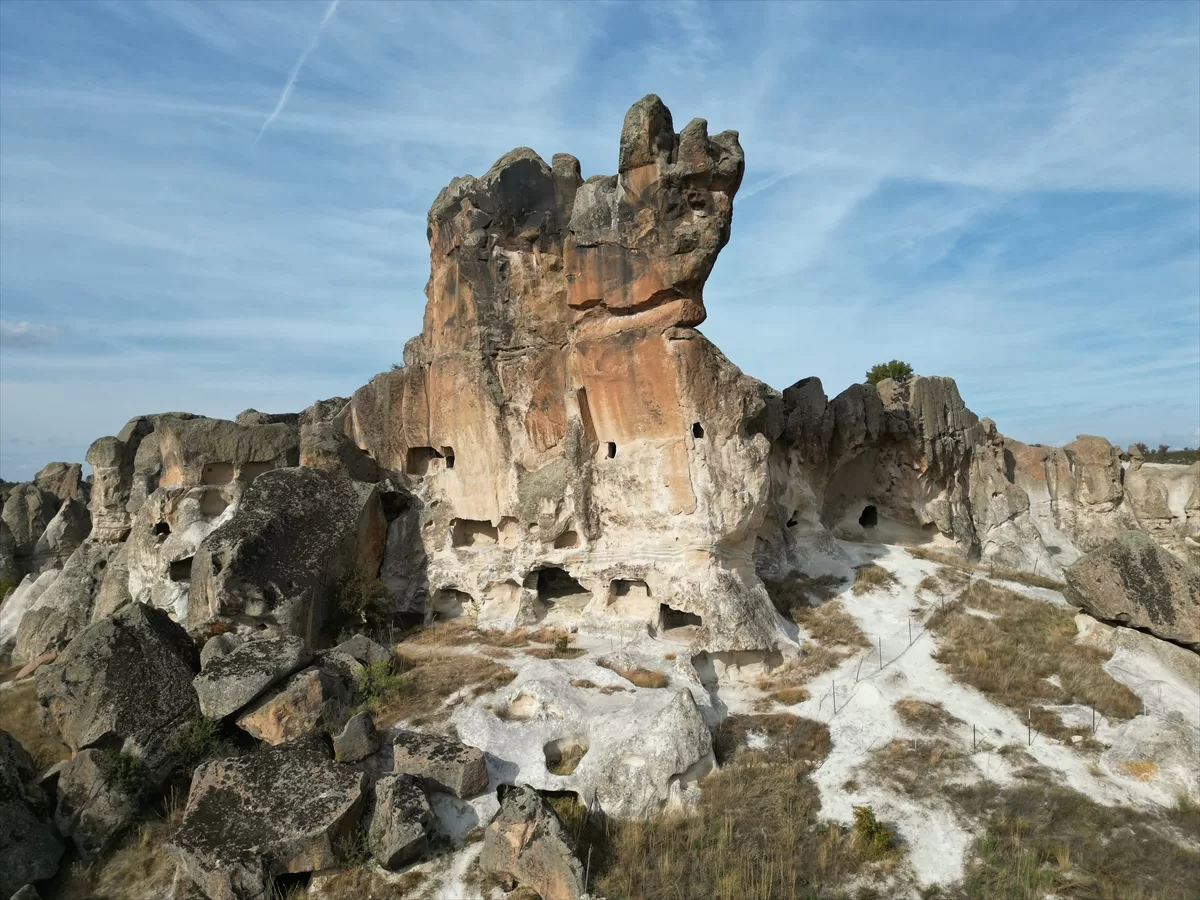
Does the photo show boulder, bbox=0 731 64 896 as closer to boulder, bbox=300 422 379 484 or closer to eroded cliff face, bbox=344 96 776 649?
boulder, bbox=300 422 379 484

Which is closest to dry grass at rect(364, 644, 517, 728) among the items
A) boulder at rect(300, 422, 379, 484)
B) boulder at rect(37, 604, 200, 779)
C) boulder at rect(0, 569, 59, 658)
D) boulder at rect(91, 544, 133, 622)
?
boulder at rect(37, 604, 200, 779)

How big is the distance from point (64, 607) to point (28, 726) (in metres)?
7.87

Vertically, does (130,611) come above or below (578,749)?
above

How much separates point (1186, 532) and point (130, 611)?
1246 inches

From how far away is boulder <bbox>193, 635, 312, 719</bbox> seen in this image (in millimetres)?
11188

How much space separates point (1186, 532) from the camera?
28.4 meters

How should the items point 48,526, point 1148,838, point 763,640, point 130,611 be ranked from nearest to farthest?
point 1148,838, point 130,611, point 763,640, point 48,526

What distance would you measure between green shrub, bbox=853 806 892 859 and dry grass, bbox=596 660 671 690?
12.4ft

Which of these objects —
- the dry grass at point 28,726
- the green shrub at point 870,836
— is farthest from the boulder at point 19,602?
the green shrub at point 870,836

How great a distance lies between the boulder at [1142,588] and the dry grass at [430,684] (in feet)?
32.1

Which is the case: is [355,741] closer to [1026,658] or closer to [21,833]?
[21,833]

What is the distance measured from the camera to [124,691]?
1112cm

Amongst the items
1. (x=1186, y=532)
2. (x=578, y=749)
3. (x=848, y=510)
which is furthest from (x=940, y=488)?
(x=578, y=749)

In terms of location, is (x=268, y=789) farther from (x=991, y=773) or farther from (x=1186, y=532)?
(x=1186, y=532)
